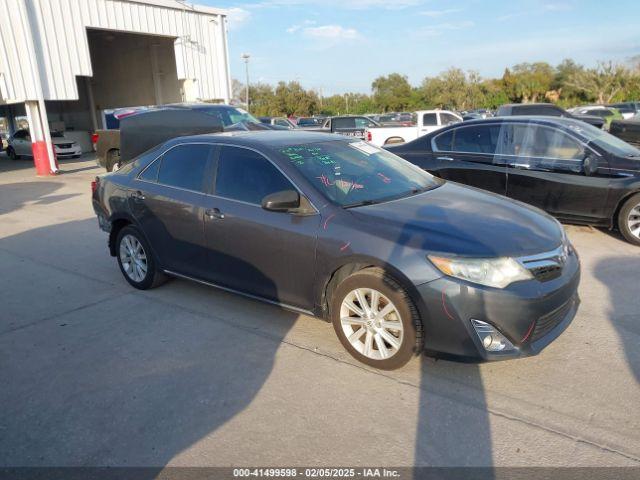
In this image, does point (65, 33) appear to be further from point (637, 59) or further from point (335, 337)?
point (637, 59)

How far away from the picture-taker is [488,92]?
60.1 m

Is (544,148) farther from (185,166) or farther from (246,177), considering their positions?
(185,166)

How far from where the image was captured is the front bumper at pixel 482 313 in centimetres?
310

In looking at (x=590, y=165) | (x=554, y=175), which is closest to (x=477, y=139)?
(x=554, y=175)

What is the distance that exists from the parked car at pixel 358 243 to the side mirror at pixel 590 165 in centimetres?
279

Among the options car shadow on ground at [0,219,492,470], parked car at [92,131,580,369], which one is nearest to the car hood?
parked car at [92,131,580,369]

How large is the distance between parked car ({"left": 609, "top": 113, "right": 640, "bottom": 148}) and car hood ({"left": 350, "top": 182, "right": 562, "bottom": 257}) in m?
9.85

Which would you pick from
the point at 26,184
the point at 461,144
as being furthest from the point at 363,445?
the point at 26,184

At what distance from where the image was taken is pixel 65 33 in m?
16.5

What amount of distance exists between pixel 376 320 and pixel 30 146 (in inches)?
1000

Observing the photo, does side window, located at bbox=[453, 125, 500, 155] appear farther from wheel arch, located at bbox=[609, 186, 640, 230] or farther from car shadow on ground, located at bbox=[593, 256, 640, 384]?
car shadow on ground, located at bbox=[593, 256, 640, 384]

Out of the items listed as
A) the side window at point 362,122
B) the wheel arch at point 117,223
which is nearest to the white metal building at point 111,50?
the side window at point 362,122

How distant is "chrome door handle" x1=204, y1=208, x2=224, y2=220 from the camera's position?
4.28 m

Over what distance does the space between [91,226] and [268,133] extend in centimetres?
520
